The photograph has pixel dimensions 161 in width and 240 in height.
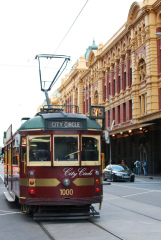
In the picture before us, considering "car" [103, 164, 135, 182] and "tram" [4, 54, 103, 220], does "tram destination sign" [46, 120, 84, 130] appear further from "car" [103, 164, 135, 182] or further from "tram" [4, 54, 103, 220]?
"car" [103, 164, 135, 182]

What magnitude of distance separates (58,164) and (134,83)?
1420 inches

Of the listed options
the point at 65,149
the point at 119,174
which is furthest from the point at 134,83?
the point at 65,149

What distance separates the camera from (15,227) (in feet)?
35.1

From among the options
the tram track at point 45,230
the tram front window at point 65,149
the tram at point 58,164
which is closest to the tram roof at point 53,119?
the tram at point 58,164

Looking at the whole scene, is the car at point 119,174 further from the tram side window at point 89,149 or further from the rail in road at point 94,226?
the tram side window at point 89,149

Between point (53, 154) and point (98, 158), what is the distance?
4.24 ft

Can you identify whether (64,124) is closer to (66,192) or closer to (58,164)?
(58,164)

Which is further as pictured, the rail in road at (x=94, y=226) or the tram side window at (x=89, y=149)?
the tram side window at (x=89, y=149)

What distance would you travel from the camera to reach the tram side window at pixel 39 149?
444 inches

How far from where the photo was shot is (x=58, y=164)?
11.2 meters

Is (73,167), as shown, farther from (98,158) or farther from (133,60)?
(133,60)

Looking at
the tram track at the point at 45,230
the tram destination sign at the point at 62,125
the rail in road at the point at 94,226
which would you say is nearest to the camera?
the tram track at the point at 45,230

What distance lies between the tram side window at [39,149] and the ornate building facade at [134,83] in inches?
984

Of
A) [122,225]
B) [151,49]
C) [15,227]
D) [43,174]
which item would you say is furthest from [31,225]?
[151,49]
